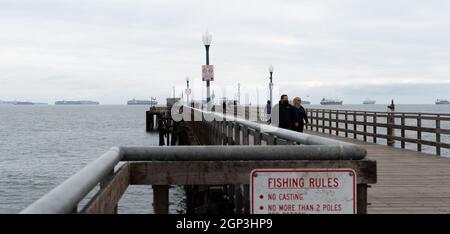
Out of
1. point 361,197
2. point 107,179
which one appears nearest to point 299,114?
point 361,197

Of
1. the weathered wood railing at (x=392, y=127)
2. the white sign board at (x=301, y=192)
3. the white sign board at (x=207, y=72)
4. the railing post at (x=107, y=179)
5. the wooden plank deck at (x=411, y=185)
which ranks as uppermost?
the white sign board at (x=207, y=72)

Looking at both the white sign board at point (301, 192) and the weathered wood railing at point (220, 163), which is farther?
the weathered wood railing at point (220, 163)

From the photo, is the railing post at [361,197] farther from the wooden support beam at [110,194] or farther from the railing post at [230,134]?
the railing post at [230,134]

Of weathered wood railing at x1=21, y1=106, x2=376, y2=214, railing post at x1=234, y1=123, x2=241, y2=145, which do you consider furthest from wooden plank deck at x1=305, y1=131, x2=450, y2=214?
weathered wood railing at x1=21, y1=106, x2=376, y2=214

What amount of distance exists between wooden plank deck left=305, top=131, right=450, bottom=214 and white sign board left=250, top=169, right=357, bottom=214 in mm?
3945

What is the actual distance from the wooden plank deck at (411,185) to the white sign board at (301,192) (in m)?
3.94

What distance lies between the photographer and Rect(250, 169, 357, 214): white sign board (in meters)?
4.41

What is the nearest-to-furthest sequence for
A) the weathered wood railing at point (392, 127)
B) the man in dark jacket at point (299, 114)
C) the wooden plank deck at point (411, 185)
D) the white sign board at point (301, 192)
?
the white sign board at point (301, 192)
the wooden plank deck at point (411, 185)
the man in dark jacket at point (299, 114)
the weathered wood railing at point (392, 127)

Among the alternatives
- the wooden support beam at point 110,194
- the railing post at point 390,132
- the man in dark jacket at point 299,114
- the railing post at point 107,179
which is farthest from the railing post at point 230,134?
the railing post at point 107,179

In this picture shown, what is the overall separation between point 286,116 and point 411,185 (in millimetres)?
4775

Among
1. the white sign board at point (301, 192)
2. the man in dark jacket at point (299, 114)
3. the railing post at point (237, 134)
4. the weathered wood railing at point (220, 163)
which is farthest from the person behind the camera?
the man in dark jacket at point (299, 114)

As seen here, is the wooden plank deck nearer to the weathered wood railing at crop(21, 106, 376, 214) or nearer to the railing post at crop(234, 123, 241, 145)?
the railing post at crop(234, 123, 241, 145)

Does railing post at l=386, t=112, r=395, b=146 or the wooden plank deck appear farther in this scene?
railing post at l=386, t=112, r=395, b=146

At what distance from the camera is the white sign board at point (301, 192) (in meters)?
4.41
